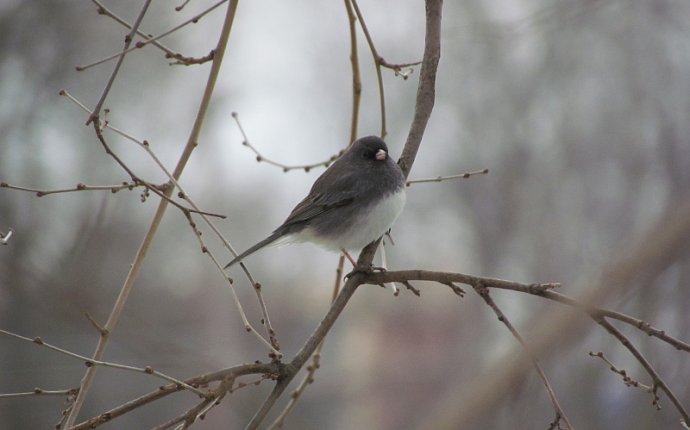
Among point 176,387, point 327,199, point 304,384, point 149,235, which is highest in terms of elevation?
point 327,199

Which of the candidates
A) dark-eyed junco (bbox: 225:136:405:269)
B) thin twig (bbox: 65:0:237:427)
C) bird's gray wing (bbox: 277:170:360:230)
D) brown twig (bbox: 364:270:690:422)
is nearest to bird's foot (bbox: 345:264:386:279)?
brown twig (bbox: 364:270:690:422)

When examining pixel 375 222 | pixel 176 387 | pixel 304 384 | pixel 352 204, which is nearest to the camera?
pixel 176 387

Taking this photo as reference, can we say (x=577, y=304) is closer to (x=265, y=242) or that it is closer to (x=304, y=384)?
(x=304, y=384)

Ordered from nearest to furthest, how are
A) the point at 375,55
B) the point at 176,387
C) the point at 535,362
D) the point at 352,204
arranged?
the point at 535,362, the point at 176,387, the point at 375,55, the point at 352,204

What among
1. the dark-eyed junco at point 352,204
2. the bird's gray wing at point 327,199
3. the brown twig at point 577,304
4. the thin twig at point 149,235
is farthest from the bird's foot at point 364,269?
the bird's gray wing at point 327,199

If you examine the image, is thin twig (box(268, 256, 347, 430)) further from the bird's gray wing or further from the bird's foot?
the bird's gray wing

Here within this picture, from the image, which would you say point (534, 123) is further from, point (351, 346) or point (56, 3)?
point (56, 3)

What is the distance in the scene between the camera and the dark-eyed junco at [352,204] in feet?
7.68

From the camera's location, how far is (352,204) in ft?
8.39

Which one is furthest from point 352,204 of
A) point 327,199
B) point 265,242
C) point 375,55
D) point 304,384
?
point 304,384

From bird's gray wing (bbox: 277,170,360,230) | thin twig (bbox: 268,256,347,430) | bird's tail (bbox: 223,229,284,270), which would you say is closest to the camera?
thin twig (bbox: 268,256,347,430)

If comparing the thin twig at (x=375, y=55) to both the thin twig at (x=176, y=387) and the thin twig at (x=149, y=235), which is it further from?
the thin twig at (x=176, y=387)

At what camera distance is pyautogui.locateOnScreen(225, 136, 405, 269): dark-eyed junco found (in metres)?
2.34

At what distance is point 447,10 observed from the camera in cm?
594
